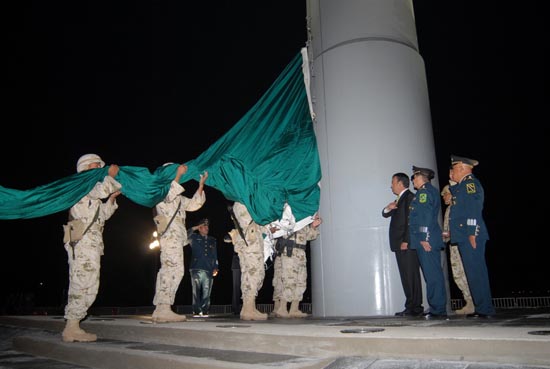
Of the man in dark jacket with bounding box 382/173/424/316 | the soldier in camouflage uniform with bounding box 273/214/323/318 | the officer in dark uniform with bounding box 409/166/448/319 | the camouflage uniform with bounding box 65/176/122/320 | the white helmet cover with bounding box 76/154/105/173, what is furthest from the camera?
the soldier in camouflage uniform with bounding box 273/214/323/318

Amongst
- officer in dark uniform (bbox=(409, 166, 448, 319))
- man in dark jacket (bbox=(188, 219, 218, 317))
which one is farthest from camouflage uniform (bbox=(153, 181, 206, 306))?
officer in dark uniform (bbox=(409, 166, 448, 319))

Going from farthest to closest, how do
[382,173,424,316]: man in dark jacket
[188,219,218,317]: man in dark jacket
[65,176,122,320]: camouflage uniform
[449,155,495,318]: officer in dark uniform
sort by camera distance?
[188,219,218,317]: man in dark jacket → [382,173,424,316]: man in dark jacket → [65,176,122,320]: camouflage uniform → [449,155,495,318]: officer in dark uniform

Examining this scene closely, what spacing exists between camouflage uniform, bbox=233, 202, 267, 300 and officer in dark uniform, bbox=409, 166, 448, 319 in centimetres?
219

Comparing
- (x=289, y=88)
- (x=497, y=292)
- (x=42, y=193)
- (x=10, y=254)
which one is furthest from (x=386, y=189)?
(x=10, y=254)

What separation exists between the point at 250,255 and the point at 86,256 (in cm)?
219

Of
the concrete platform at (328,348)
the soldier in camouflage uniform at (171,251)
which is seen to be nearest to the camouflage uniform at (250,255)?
the soldier in camouflage uniform at (171,251)

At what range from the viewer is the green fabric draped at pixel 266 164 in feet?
19.7

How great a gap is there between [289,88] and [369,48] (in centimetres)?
160

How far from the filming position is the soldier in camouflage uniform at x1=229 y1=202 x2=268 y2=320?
6.08 m

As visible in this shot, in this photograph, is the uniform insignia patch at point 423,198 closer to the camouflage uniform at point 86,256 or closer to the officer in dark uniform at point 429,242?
the officer in dark uniform at point 429,242

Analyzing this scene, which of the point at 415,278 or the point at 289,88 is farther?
the point at 289,88

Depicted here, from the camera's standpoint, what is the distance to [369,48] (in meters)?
5.81

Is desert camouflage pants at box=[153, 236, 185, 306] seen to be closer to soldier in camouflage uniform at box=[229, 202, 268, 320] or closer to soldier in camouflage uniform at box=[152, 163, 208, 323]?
soldier in camouflage uniform at box=[152, 163, 208, 323]

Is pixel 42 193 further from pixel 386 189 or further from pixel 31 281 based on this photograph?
pixel 31 281
